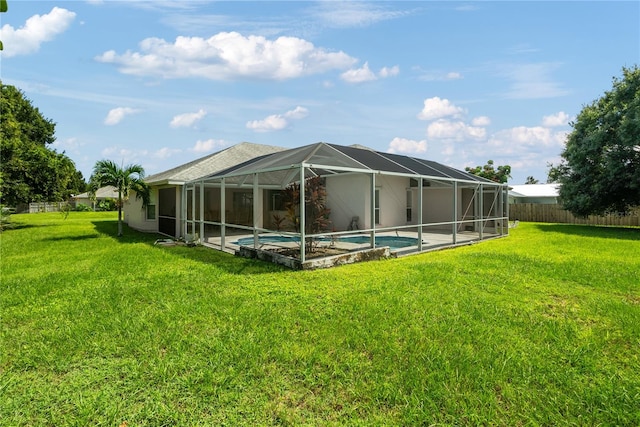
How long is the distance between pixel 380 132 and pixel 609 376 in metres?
13.7

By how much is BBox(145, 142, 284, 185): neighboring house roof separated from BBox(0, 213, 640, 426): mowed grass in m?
7.96

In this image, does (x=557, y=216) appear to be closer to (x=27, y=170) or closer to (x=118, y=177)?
(x=118, y=177)

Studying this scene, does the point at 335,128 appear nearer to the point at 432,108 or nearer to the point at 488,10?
the point at 432,108

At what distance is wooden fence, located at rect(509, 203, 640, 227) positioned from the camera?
2183cm

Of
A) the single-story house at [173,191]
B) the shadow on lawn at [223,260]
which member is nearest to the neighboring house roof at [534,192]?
the single-story house at [173,191]

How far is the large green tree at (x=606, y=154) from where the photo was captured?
17508 mm

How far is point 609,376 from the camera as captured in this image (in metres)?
3.32

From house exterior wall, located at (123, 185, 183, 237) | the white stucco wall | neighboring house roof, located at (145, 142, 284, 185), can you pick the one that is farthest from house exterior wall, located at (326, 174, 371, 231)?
the white stucco wall

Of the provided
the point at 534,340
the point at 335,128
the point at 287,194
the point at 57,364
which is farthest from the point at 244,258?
the point at 335,128

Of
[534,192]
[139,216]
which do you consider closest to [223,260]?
[139,216]

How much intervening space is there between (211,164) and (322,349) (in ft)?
48.0

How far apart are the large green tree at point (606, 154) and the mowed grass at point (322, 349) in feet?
48.4

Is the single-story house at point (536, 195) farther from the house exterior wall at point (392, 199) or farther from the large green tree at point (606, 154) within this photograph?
the house exterior wall at point (392, 199)

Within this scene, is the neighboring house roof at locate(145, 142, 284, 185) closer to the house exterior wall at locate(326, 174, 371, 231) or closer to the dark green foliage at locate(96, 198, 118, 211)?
the house exterior wall at locate(326, 174, 371, 231)
